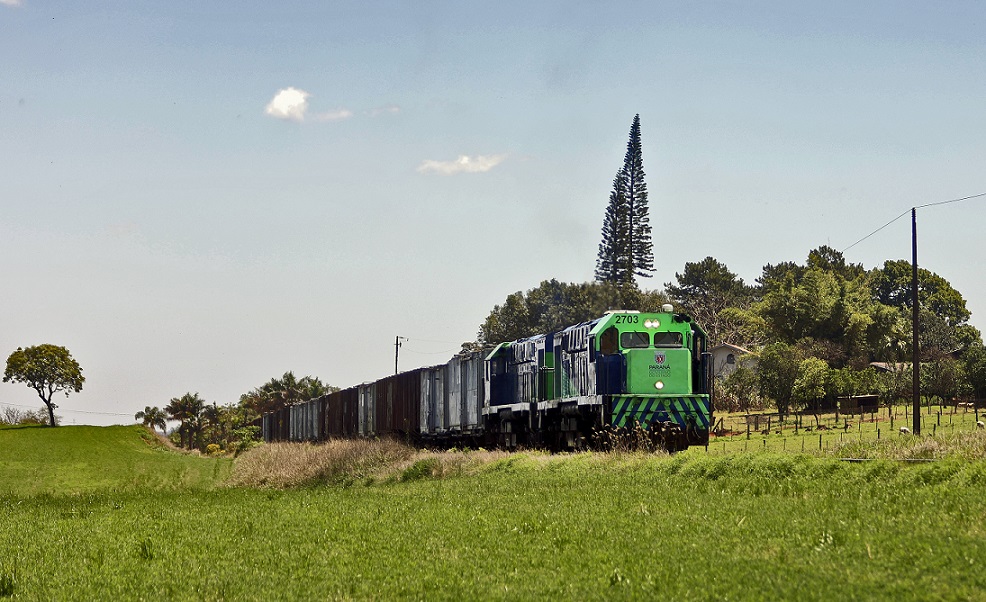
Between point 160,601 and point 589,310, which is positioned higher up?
point 589,310

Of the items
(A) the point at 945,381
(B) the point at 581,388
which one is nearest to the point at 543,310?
(A) the point at 945,381

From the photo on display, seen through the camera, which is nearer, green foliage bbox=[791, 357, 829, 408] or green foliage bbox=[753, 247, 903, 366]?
green foliage bbox=[791, 357, 829, 408]

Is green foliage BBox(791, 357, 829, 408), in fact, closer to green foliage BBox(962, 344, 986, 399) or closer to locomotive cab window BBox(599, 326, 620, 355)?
green foliage BBox(962, 344, 986, 399)

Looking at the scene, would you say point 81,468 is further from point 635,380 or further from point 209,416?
point 209,416

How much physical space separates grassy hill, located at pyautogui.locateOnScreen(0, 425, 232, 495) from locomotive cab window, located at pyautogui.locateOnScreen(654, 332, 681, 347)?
541 inches

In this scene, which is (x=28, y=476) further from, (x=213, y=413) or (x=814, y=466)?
A: (x=213, y=413)

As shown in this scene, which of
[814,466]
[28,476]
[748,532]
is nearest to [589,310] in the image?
[28,476]

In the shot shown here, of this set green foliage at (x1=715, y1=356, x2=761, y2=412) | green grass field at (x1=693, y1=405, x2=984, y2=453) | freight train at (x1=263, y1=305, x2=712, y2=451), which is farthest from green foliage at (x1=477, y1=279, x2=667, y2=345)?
freight train at (x1=263, y1=305, x2=712, y2=451)

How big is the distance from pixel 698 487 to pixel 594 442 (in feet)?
38.0

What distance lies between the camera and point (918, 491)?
15.0 meters

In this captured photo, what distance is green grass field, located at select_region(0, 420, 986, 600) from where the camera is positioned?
10.2 m

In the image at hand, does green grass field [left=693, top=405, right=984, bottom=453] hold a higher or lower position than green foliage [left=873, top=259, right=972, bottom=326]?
lower

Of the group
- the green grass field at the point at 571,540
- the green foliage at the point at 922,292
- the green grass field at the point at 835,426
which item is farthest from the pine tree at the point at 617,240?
the green grass field at the point at 571,540

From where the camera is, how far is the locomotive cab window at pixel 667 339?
1168 inches
